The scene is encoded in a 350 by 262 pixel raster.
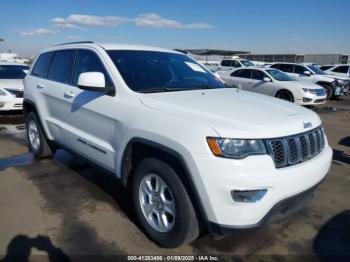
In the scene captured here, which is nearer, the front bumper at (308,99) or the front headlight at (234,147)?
the front headlight at (234,147)

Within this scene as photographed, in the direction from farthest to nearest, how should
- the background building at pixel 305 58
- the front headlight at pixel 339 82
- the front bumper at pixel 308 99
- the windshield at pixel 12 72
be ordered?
the background building at pixel 305 58 → the front headlight at pixel 339 82 → the front bumper at pixel 308 99 → the windshield at pixel 12 72

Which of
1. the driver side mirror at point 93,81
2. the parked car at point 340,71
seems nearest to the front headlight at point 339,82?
the parked car at point 340,71

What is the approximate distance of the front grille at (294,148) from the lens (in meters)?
2.75

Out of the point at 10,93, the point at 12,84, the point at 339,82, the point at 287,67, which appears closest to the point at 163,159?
the point at 10,93

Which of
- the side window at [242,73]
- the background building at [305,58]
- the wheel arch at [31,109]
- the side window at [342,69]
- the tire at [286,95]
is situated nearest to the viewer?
the wheel arch at [31,109]

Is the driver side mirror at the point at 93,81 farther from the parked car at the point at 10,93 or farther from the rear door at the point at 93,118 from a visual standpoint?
the parked car at the point at 10,93

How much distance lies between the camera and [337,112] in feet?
41.8

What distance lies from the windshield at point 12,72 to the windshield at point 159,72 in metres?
8.29

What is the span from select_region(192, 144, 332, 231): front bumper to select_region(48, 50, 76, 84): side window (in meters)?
2.70

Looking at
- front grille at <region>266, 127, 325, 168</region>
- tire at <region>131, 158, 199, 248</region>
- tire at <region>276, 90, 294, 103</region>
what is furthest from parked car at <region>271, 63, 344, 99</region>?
tire at <region>131, 158, 199, 248</region>

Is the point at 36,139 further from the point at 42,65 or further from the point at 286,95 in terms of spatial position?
the point at 286,95

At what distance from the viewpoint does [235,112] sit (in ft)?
9.94

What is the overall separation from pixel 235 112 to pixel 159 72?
133 cm

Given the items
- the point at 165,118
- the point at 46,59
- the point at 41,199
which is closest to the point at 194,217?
the point at 165,118
